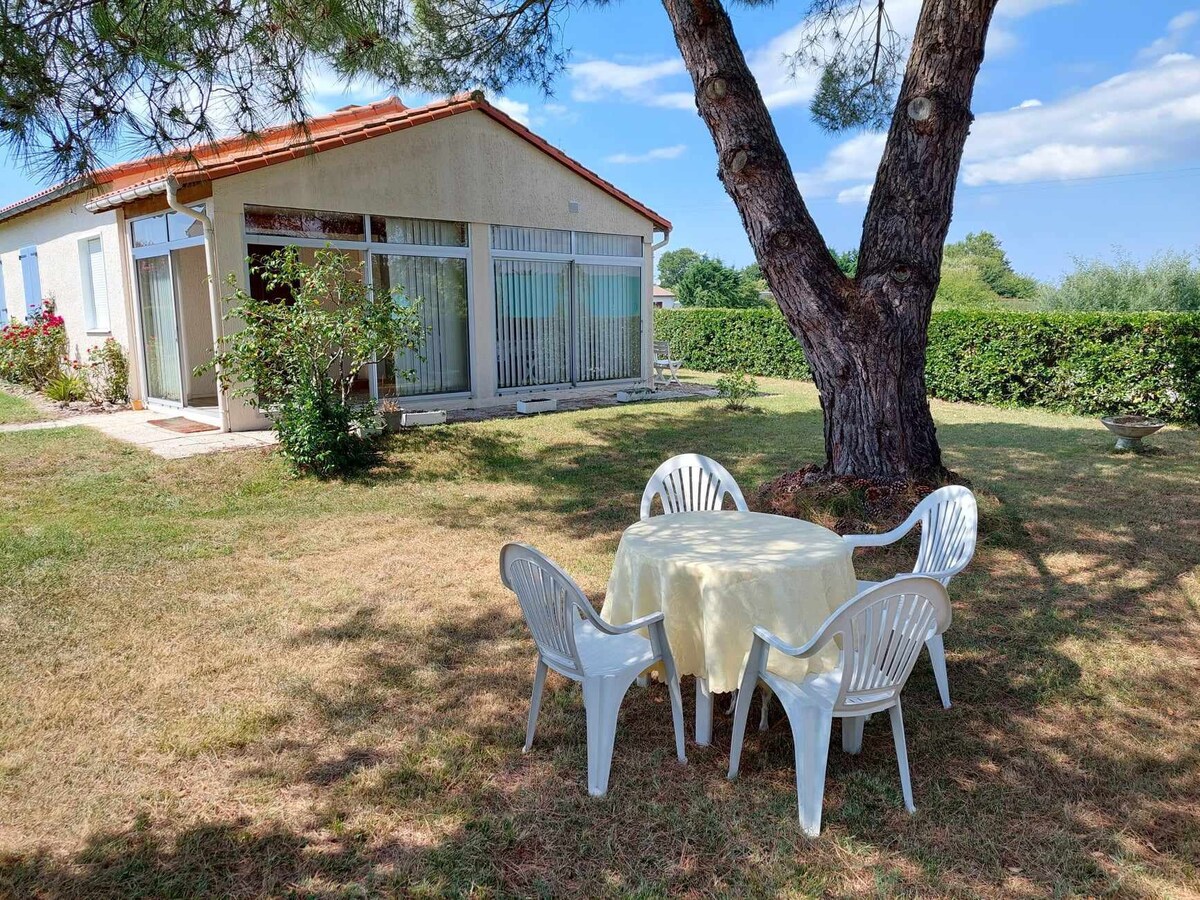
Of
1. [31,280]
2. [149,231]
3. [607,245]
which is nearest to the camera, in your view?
[149,231]

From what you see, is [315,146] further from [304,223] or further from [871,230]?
[871,230]

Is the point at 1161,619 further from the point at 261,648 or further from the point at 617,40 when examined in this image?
the point at 617,40

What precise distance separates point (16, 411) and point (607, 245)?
984 centimetres

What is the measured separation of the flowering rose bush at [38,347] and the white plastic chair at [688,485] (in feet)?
43.8

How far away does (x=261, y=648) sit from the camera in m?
4.43

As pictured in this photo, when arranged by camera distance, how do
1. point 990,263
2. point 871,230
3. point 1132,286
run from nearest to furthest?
point 871,230
point 1132,286
point 990,263

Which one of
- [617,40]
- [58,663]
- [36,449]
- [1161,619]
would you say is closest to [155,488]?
[36,449]

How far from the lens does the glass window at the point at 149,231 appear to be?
11.0 meters

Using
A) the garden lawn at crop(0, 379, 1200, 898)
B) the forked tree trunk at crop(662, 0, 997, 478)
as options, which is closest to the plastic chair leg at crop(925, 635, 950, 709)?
the garden lawn at crop(0, 379, 1200, 898)

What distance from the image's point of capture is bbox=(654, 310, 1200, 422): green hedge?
12.0 meters

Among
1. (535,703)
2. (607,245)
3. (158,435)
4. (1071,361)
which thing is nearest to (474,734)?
(535,703)

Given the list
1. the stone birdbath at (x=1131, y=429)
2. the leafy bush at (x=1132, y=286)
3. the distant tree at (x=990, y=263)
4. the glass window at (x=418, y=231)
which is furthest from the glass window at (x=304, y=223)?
the distant tree at (x=990, y=263)

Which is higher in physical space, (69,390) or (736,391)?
(69,390)

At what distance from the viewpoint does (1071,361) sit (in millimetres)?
13266
